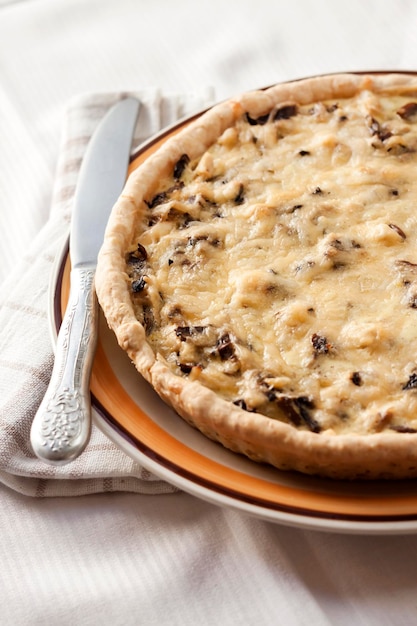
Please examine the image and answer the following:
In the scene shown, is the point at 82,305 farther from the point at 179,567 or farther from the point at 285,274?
the point at 179,567

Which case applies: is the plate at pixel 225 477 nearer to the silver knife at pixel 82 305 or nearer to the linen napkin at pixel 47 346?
the silver knife at pixel 82 305

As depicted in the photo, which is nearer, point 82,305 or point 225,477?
point 225,477

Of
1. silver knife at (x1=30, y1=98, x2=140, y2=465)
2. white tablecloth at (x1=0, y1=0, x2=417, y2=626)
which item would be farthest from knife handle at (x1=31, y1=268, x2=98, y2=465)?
white tablecloth at (x1=0, y1=0, x2=417, y2=626)

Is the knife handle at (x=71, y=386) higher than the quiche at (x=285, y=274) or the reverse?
higher

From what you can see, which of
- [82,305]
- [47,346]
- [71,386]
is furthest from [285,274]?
[47,346]

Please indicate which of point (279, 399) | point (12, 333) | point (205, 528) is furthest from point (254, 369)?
point (12, 333)

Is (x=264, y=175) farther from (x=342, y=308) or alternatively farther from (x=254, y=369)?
(x=254, y=369)

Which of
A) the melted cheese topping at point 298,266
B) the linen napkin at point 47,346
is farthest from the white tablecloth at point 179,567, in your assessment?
the melted cheese topping at point 298,266
